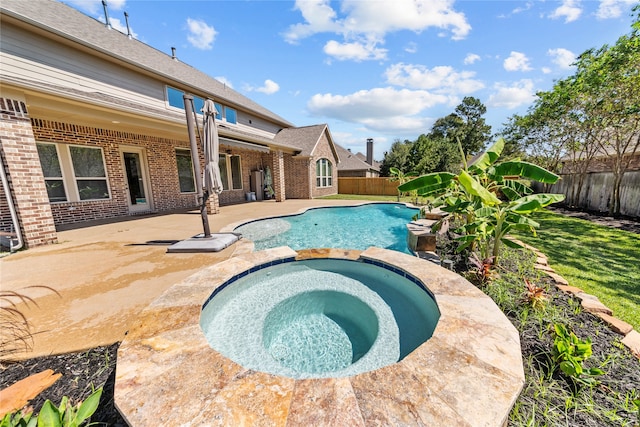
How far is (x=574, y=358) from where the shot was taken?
2008 mm

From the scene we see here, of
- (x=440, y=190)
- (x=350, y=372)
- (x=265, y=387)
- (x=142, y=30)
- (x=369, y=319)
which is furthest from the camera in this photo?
(x=142, y=30)

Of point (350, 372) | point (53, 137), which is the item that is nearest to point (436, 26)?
point (350, 372)

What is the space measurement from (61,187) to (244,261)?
859cm

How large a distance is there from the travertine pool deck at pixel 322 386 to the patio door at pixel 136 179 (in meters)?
9.86

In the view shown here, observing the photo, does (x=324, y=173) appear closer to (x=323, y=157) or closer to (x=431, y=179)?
(x=323, y=157)

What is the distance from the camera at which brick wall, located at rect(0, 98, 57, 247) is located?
4.85m

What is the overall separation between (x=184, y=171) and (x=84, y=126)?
154 inches

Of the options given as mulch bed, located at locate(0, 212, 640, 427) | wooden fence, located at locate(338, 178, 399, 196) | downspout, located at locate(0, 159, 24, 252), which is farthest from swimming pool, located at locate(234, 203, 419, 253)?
wooden fence, located at locate(338, 178, 399, 196)

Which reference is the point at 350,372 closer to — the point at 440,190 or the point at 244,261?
the point at 244,261

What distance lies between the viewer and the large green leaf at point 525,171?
3.50 metres

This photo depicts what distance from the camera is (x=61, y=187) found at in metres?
7.89

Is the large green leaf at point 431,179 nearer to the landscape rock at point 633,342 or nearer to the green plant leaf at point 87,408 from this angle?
the landscape rock at point 633,342

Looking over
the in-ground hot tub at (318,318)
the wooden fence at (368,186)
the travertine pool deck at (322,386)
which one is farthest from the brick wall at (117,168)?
the wooden fence at (368,186)

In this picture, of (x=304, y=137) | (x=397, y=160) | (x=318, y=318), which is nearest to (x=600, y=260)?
(x=318, y=318)
